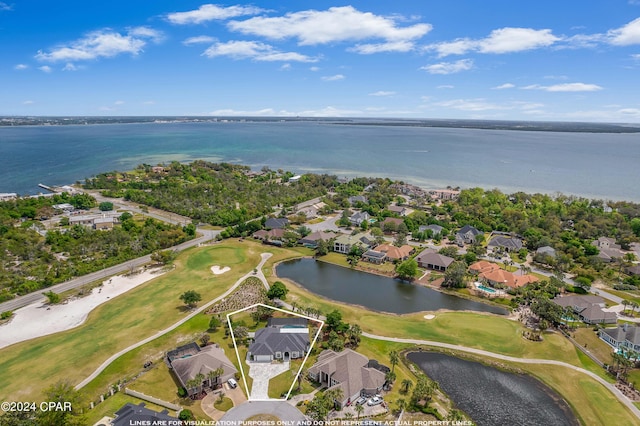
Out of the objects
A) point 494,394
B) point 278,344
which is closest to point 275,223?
point 278,344

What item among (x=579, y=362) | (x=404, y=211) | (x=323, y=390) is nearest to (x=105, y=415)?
(x=323, y=390)

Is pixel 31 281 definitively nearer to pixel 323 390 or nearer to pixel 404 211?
pixel 323 390

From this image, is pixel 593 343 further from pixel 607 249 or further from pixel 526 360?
pixel 607 249

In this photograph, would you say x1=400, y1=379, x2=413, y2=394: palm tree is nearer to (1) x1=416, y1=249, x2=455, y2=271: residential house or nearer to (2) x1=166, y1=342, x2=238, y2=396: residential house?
(2) x1=166, y1=342, x2=238, y2=396: residential house

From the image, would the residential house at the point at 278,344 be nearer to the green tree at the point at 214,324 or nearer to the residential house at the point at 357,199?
the green tree at the point at 214,324

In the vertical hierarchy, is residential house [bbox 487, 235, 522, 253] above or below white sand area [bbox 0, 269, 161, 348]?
above

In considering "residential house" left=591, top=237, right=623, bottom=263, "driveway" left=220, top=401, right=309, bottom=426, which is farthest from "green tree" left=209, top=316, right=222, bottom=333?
"residential house" left=591, top=237, right=623, bottom=263
